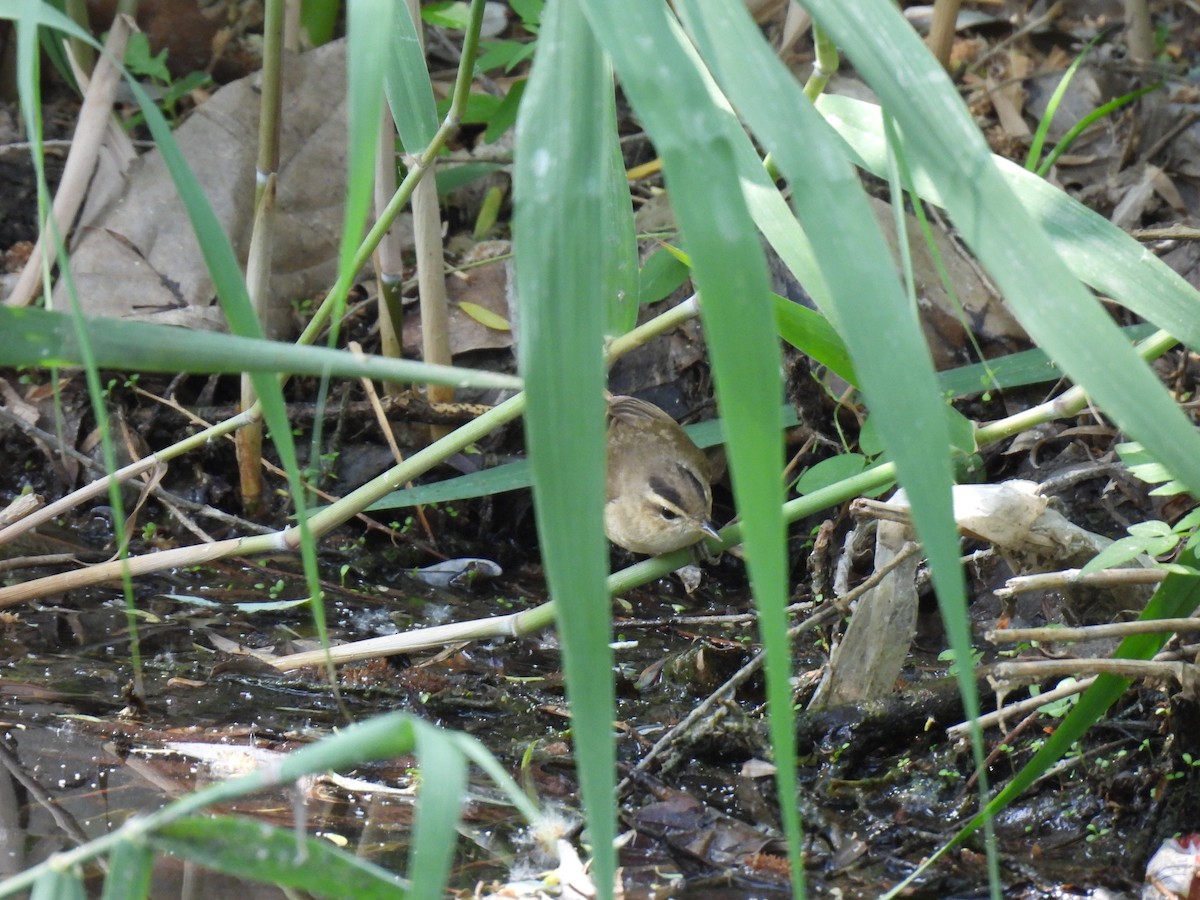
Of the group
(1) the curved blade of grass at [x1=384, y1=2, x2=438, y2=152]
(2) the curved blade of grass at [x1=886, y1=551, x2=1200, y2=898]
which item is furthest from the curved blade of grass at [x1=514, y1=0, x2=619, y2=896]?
(1) the curved blade of grass at [x1=384, y1=2, x2=438, y2=152]

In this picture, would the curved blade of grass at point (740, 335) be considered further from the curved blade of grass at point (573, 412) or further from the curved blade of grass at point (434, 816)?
the curved blade of grass at point (434, 816)

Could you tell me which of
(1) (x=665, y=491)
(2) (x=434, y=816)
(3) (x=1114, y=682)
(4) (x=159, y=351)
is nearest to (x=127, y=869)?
(2) (x=434, y=816)

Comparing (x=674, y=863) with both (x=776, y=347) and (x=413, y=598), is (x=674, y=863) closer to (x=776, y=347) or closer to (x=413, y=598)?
(x=776, y=347)

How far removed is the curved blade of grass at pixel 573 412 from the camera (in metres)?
1.10

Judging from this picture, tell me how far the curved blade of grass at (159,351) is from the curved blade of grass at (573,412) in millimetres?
205

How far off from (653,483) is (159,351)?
2.49 m

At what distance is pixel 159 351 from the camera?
126 cm

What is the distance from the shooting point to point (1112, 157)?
5410mm

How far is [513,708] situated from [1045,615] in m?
1.57

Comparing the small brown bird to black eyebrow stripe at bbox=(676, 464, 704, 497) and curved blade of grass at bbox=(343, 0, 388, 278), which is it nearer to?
black eyebrow stripe at bbox=(676, 464, 704, 497)

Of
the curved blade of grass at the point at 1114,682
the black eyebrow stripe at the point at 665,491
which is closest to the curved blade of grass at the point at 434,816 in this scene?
the curved blade of grass at the point at 1114,682

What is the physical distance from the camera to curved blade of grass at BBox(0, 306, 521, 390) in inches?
49.4

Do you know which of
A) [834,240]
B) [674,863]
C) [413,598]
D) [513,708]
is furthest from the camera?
[413,598]

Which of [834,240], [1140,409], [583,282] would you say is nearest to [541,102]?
[583,282]
